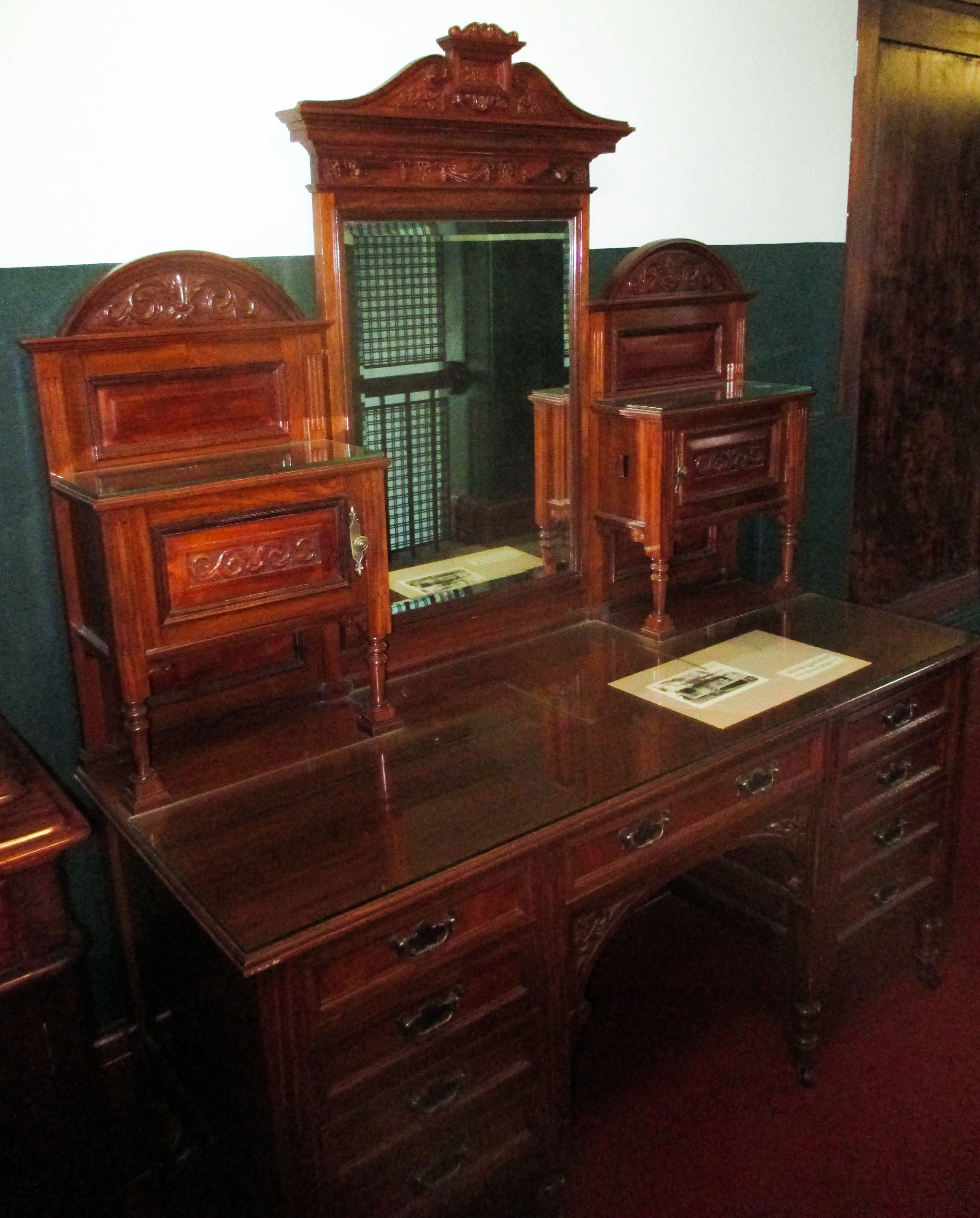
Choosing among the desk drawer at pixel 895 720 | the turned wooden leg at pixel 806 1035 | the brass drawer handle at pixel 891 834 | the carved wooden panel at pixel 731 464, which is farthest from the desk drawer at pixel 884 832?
the carved wooden panel at pixel 731 464

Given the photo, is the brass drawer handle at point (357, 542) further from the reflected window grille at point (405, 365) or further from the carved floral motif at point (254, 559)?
the reflected window grille at point (405, 365)

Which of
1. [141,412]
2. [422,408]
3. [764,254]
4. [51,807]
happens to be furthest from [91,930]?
[764,254]

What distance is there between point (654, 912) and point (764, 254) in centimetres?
165

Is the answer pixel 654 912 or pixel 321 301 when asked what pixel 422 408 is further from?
pixel 654 912

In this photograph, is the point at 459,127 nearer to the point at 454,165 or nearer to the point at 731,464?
the point at 454,165

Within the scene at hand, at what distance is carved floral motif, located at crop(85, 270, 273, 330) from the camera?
5.59 ft

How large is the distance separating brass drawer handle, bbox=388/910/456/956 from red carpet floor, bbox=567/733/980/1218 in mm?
728

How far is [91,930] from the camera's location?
1990mm

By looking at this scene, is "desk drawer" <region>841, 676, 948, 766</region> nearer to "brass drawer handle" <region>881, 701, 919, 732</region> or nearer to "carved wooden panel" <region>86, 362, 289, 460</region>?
"brass drawer handle" <region>881, 701, 919, 732</region>

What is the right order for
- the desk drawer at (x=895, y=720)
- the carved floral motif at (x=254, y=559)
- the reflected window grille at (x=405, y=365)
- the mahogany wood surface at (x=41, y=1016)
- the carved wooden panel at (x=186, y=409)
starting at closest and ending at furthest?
the mahogany wood surface at (x=41, y=1016)
the carved floral motif at (x=254, y=559)
the carved wooden panel at (x=186, y=409)
the reflected window grille at (x=405, y=365)
the desk drawer at (x=895, y=720)

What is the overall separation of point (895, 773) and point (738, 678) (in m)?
0.42

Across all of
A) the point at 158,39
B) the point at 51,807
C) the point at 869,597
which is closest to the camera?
the point at 51,807

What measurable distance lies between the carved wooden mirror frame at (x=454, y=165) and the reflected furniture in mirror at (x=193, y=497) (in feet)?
0.52

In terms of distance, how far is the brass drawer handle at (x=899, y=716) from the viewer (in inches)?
85.0
